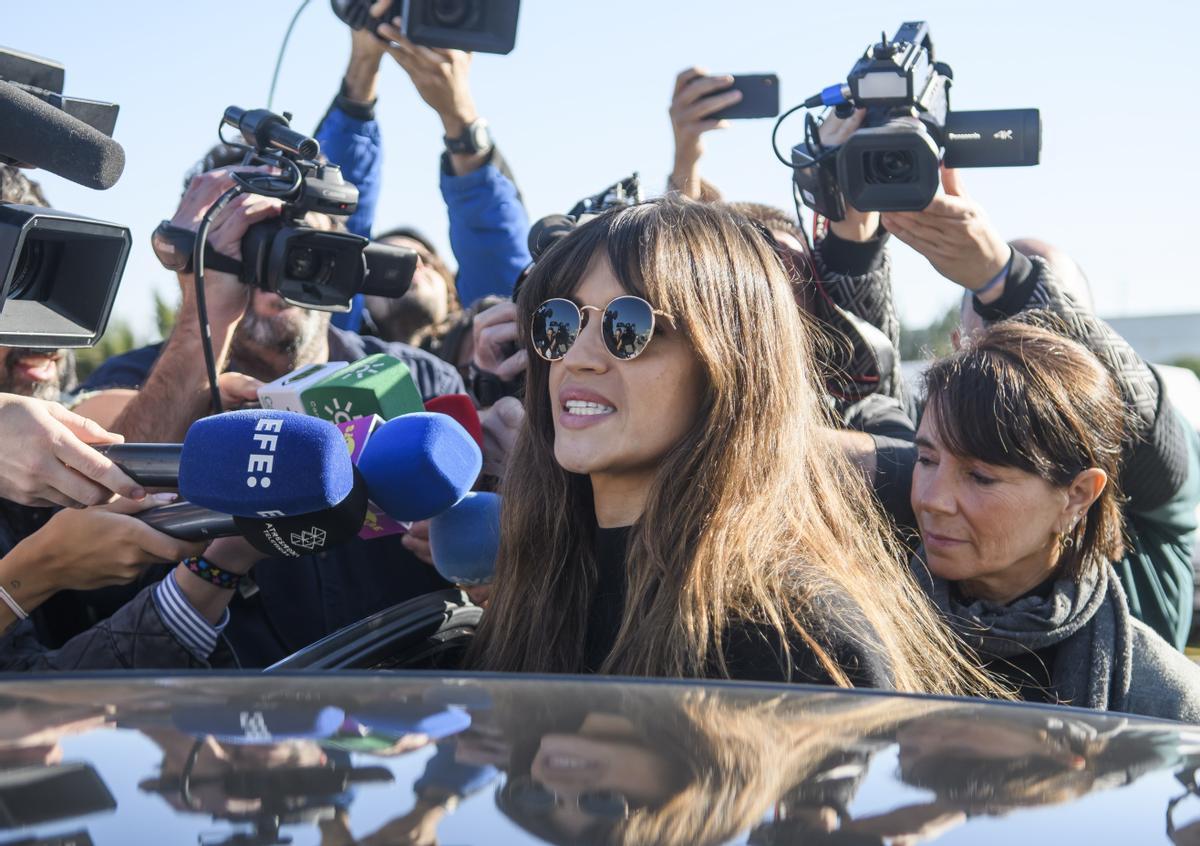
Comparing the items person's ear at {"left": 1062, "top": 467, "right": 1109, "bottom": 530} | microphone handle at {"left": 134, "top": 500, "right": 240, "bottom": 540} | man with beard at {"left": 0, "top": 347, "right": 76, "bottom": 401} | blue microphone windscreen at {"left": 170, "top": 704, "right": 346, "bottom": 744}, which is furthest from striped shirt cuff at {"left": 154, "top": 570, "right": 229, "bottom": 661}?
person's ear at {"left": 1062, "top": 467, "right": 1109, "bottom": 530}

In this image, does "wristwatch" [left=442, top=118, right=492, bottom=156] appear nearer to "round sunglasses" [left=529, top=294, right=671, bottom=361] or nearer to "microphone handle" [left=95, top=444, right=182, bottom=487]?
"round sunglasses" [left=529, top=294, right=671, bottom=361]

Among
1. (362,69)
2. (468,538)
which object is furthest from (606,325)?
(362,69)

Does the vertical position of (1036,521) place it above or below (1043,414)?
below

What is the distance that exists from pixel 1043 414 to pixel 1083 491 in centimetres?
19

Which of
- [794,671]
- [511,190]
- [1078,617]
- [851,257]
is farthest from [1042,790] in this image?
[511,190]

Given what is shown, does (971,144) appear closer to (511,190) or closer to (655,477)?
(655,477)

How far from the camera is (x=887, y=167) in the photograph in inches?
107

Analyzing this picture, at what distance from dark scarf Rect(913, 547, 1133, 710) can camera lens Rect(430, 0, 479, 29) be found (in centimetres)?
201

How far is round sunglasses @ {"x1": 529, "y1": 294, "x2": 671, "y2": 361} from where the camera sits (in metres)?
2.10

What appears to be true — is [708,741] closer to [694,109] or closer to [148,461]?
[148,461]

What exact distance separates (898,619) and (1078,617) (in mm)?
653

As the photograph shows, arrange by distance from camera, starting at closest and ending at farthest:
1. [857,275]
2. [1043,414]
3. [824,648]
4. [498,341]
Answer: [824,648], [1043,414], [498,341], [857,275]

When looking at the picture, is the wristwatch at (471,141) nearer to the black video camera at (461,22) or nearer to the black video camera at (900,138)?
the black video camera at (461,22)

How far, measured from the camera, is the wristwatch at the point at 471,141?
3.94 meters
